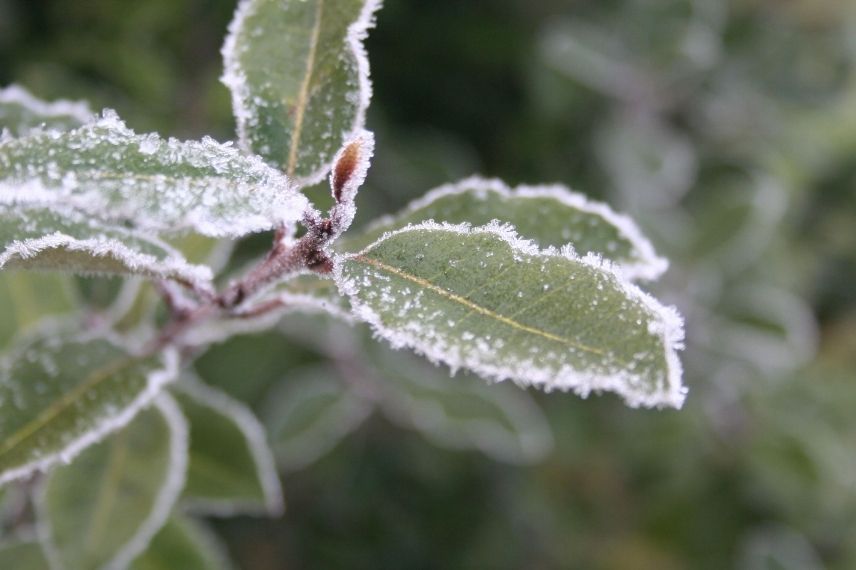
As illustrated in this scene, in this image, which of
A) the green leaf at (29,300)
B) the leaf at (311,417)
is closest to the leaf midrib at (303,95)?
the green leaf at (29,300)

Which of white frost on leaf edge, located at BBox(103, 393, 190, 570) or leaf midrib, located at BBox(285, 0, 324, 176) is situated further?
white frost on leaf edge, located at BBox(103, 393, 190, 570)

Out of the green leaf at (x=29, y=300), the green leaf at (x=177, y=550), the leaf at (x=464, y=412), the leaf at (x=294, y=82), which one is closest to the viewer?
the leaf at (x=294, y=82)

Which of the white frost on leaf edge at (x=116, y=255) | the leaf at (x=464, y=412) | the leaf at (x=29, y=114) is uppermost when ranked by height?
the leaf at (x=464, y=412)

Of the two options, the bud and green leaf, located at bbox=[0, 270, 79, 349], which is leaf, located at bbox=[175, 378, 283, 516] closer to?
green leaf, located at bbox=[0, 270, 79, 349]

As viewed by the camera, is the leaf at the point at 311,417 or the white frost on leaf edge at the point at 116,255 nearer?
the white frost on leaf edge at the point at 116,255

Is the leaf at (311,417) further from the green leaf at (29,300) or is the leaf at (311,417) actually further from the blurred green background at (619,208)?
the green leaf at (29,300)

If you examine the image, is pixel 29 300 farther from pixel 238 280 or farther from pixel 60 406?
pixel 238 280

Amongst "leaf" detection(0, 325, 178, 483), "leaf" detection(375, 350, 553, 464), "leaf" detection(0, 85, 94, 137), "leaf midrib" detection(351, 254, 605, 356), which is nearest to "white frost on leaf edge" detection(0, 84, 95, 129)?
"leaf" detection(0, 85, 94, 137)

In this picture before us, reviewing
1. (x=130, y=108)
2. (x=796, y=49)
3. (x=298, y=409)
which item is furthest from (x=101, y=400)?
(x=796, y=49)
